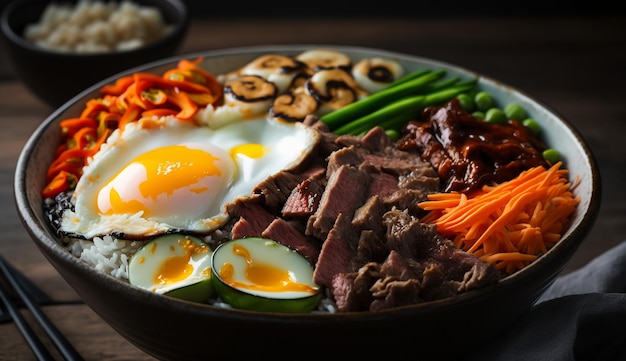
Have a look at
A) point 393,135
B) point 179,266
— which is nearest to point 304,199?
point 179,266

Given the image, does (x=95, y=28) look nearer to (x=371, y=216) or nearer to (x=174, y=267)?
(x=174, y=267)

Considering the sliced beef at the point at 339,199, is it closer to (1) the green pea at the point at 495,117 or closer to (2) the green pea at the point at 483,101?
(1) the green pea at the point at 495,117

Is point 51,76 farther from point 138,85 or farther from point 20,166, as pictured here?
point 20,166

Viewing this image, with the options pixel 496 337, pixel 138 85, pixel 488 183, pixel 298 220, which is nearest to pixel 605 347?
pixel 496 337

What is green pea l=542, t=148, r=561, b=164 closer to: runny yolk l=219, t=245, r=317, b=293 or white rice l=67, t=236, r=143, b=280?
runny yolk l=219, t=245, r=317, b=293

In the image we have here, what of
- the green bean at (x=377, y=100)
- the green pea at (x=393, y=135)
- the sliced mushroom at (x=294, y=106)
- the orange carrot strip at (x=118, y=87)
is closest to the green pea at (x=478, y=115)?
the green bean at (x=377, y=100)

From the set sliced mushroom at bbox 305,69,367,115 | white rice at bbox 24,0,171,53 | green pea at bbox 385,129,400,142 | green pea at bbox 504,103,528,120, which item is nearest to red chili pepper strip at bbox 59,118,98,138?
sliced mushroom at bbox 305,69,367,115
